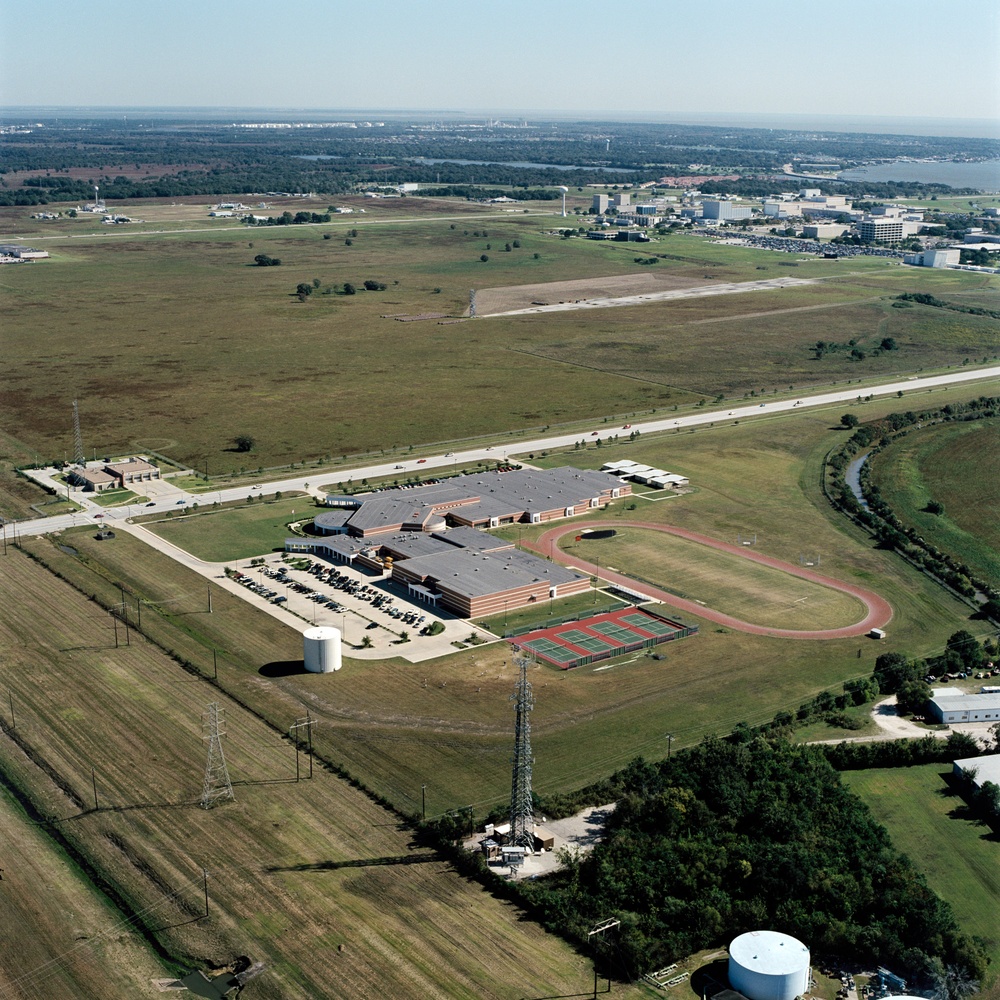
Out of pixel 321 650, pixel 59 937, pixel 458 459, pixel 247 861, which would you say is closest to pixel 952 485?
pixel 458 459

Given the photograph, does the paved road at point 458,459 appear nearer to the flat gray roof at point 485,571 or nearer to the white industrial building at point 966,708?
the flat gray roof at point 485,571

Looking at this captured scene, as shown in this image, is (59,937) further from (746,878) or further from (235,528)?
(235,528)

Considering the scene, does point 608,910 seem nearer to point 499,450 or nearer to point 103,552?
point 103,552

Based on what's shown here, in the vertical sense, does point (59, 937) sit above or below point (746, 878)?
below

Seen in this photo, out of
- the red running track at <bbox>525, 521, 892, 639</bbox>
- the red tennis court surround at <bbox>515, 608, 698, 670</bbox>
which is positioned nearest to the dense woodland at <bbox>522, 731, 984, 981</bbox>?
the red tennis court surround at <bbox>515, 608, 698, 670</bbox>

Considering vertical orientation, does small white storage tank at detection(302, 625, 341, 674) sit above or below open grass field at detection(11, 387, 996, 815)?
above

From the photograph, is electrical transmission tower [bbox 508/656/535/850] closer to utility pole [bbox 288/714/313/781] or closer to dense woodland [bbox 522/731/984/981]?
dense woodland [bbox 522/731/984/981]
